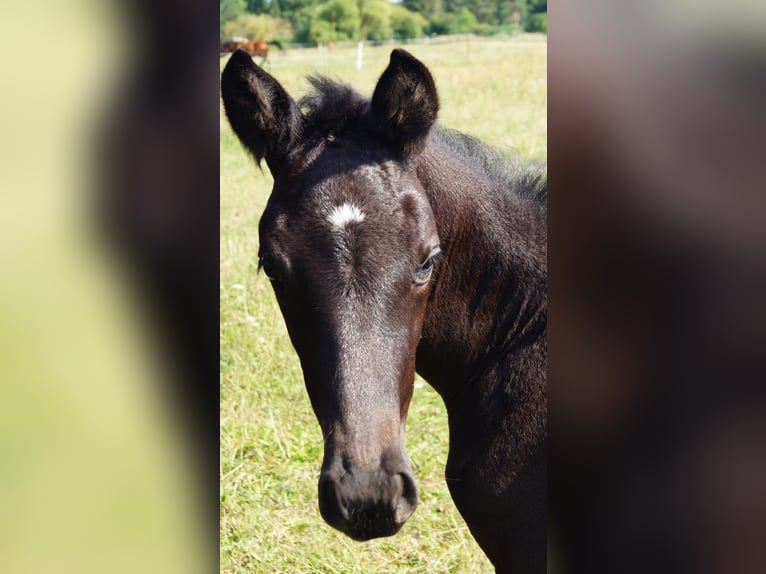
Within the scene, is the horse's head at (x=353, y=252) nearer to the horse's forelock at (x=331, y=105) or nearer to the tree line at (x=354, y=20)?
the horse's forelock at (x=331, y=105)

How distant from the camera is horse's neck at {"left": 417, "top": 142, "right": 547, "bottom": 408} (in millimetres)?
2115

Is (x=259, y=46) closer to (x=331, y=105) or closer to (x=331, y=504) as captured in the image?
(x=331, y=105)

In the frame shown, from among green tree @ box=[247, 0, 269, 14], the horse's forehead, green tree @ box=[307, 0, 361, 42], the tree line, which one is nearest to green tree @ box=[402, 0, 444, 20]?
the tree line

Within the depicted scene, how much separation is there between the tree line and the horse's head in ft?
2.64

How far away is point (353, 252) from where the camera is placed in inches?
68.3

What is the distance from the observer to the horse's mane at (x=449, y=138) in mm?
1977

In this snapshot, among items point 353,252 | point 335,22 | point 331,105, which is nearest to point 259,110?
point 331,105

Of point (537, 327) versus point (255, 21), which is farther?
point (255, 21)
